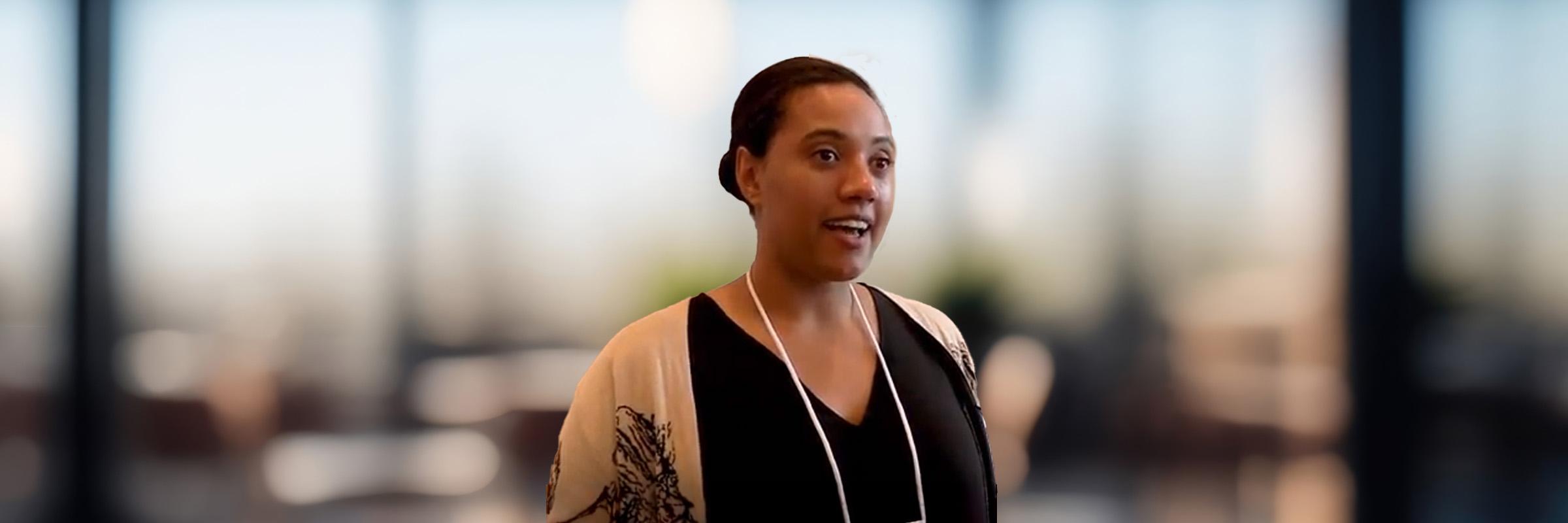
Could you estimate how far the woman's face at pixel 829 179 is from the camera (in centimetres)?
106

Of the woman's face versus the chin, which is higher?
the woman's face

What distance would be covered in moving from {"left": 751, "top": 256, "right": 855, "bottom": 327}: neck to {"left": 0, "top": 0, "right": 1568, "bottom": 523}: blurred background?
7.76ft

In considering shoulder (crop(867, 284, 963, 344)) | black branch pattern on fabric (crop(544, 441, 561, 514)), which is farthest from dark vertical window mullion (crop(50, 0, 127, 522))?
shoulder (crop(867, 284, 963, 344))

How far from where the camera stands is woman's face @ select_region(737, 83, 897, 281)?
1.06 metres

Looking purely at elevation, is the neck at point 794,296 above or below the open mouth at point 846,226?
below

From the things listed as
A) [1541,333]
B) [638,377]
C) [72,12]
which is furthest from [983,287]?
[72,12]

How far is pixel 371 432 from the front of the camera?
354cm

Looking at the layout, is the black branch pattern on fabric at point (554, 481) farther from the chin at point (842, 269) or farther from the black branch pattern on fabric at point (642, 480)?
the chin at point (842, 269)

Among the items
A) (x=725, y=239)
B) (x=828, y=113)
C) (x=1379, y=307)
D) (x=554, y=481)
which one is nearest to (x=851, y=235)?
(x=828, y=113)

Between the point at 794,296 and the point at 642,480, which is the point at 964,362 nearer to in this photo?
the point at 794,296

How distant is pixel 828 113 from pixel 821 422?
28 cm

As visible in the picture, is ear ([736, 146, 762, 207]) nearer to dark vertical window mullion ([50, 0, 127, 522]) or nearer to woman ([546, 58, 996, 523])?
woman ([546, 58, 996, 523])

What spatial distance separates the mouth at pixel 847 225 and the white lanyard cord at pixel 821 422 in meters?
0.12

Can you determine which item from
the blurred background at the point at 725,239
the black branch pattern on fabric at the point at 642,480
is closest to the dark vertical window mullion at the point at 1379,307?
the blurred background at the point at 725,239
